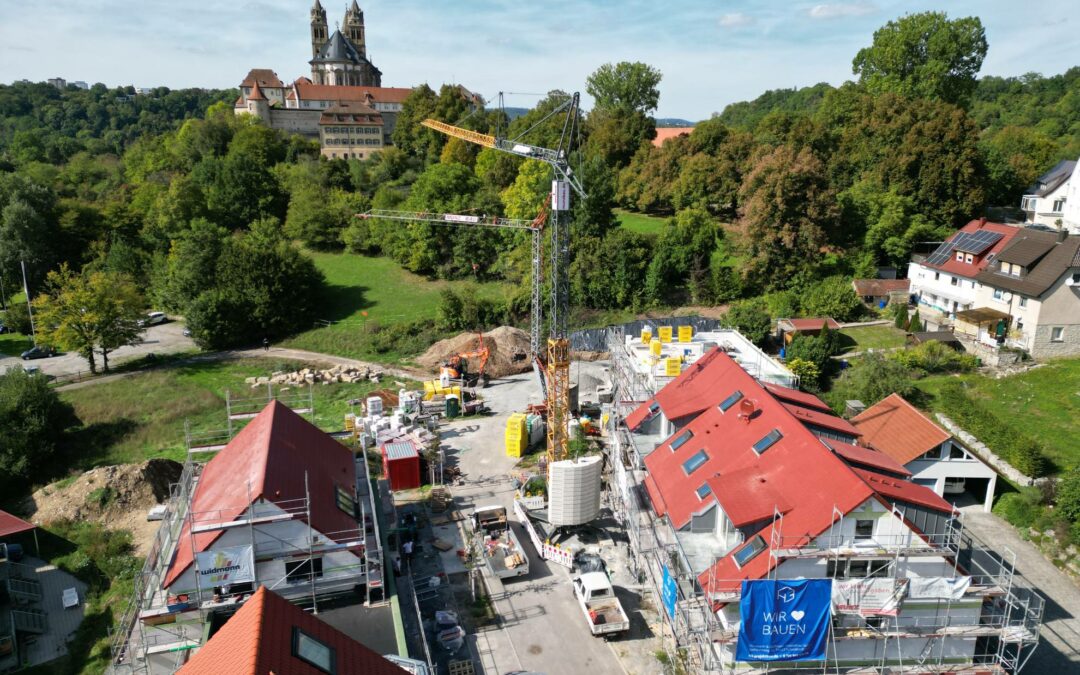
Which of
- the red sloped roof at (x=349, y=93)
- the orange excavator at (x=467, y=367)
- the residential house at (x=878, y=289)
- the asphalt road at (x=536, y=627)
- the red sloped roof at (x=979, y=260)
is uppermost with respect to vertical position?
the red sloped roof at (x=349, y=93)

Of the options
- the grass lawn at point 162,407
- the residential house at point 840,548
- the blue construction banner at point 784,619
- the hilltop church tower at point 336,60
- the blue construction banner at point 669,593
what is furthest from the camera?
the hilltop church tower at point 336,60

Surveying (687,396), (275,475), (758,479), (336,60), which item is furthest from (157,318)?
(336,60)

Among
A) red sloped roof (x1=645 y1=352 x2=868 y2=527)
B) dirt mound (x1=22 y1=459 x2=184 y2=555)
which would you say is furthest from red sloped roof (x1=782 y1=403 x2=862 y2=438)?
dirt mound (x1=22 y1=459 x2=184 y2=555)

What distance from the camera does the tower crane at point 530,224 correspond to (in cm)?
4550

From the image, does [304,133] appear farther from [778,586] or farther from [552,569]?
[778,586]

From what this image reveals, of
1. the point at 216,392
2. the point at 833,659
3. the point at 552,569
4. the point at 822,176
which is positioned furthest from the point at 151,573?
the point at 822,176

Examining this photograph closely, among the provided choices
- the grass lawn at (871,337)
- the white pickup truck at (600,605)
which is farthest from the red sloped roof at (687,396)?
the grass lawn at (871,337)

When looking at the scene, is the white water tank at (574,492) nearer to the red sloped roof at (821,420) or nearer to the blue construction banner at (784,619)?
the red sloped roof at (821,420)

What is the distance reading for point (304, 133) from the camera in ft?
344

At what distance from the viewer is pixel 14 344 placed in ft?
168

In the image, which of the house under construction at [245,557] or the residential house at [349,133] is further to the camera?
the residential house at [349,133]

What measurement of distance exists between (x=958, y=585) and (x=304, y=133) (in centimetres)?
10608

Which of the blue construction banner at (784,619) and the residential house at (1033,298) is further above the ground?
the residential house at (1033,298)

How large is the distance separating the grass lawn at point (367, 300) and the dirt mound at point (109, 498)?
19385mm
